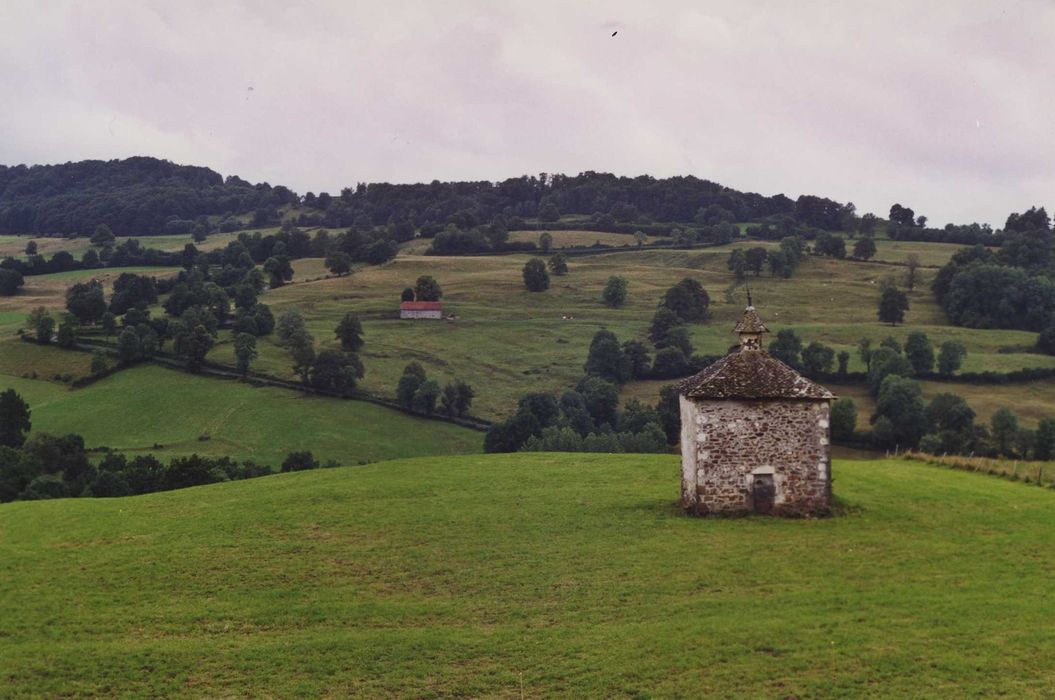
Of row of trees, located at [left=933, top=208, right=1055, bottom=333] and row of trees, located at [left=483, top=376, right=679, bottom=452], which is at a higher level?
row of trees, located at [left=933, top=208, right=1055, bottom=333]

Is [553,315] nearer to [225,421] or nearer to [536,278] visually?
[536,278]

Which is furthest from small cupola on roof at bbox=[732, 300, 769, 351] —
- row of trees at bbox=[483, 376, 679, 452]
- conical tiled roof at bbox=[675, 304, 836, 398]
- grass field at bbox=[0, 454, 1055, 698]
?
row of trees at bbox=[483, 376, 679, 452]

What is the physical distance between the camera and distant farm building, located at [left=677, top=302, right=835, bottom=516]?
3575 cm

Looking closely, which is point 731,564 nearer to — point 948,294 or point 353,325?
point 353,325

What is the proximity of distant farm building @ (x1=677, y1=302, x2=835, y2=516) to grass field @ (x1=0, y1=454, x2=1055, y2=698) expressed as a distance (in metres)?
0.98

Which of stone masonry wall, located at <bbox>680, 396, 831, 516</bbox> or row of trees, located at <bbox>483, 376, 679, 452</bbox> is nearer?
stone masonry wall, located at <bbox>680, 396, 831, 516</bbox>

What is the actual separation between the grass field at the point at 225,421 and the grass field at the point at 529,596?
4425 centimetres

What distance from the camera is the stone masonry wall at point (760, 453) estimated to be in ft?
117

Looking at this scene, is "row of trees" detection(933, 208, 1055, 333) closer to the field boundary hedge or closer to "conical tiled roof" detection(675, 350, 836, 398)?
the field boundary hedge

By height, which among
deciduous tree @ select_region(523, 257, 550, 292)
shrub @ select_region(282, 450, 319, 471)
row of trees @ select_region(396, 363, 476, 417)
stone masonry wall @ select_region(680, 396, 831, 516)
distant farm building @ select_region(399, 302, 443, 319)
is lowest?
shrub @ select_region(282, 450, 319, 471)

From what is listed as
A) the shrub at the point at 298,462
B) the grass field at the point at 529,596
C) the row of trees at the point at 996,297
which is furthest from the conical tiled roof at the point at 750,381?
the row of trees at the point at 996,297

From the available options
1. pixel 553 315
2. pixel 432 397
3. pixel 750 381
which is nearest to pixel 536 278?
pixel 553 315

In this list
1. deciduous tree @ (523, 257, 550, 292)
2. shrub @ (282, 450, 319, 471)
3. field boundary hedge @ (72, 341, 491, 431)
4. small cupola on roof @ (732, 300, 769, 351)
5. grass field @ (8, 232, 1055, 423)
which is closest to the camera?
small cupola on roof @ (732, 300, 769, 351)

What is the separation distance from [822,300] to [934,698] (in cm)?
12786
